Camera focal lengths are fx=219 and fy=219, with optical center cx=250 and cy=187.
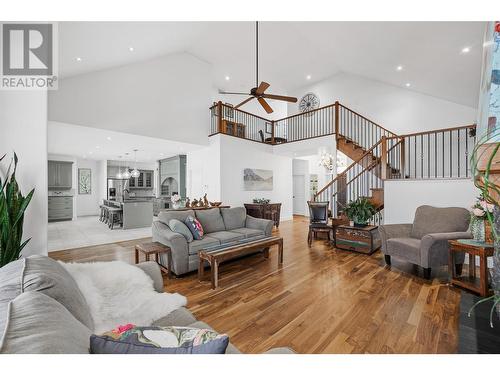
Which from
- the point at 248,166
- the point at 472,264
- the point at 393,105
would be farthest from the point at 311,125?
the point at 472,264

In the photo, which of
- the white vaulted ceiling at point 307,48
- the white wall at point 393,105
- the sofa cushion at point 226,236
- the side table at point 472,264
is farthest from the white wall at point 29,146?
the white wall at point 393,105

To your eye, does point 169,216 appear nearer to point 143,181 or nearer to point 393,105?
point 393,105

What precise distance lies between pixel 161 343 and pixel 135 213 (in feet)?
22.8

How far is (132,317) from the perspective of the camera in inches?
51.2

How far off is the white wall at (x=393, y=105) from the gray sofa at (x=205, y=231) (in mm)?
5646

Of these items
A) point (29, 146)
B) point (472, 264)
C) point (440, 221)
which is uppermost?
point (29, 146)

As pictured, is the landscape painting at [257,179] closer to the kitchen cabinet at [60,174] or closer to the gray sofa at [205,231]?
the gray sofa at [205,231]

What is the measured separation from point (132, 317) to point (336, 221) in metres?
4.07

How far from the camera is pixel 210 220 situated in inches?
153

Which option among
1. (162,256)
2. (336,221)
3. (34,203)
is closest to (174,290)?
(162,256)

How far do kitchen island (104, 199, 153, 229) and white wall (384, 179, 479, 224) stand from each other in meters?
6.65

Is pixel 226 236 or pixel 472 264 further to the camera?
pixel 226 236

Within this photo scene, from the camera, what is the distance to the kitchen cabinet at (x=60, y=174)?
828 centimetres
